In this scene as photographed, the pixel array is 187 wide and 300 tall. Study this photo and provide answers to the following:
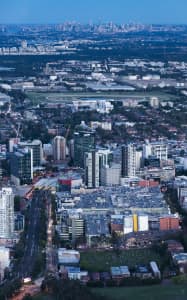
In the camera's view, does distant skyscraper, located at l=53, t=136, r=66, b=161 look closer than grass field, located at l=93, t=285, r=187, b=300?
No

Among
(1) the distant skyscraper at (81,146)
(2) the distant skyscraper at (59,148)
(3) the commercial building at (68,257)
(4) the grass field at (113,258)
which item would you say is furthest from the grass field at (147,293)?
(2) the distant skyscraper at (59,148)

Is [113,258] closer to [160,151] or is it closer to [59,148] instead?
[160,151]

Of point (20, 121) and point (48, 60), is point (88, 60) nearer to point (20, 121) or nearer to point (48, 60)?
point (48, 60)

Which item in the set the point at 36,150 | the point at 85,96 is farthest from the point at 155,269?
the point at 85,96

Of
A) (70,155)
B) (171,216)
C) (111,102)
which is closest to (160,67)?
(111,102)

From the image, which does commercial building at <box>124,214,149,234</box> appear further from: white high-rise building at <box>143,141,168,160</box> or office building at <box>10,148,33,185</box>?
white high-rise building at <box>143,141,168,160</box>

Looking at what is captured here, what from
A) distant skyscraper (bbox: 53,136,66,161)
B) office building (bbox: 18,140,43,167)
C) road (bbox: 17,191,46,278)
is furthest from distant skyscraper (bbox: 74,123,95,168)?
road (bbox: 17,191,46,278)

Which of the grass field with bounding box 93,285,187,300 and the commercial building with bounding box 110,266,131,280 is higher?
the commercial building with bounding box 110,266,131,280
